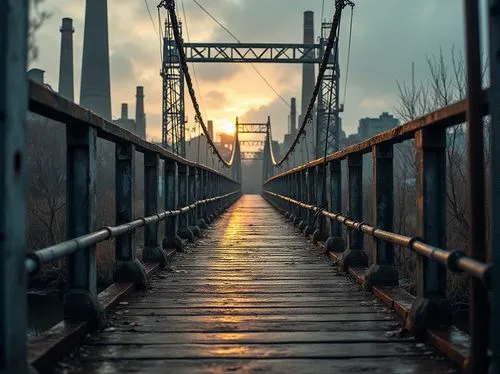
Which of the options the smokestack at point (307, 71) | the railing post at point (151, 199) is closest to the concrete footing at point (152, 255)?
the railing post at point (151, 199)

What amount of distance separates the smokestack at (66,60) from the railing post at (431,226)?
58.8m

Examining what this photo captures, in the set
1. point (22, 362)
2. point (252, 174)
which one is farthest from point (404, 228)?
point (252, 174)

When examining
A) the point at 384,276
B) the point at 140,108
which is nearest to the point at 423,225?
the point at 384,276

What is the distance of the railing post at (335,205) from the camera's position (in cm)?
678

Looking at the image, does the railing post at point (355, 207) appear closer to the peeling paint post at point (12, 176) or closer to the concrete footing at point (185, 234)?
the concrete footing at point (185, 234)

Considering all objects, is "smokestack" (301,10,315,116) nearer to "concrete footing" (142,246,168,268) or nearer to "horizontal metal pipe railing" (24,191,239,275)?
"concrete footing" (142,246,168,268)

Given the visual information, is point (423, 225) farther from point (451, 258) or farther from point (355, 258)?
point (355, 258)

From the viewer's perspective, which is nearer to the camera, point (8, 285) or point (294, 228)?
point (8, 285)

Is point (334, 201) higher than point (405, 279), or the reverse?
point (334, 201)

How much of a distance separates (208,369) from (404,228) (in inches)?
398

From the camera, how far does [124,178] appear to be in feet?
14.2

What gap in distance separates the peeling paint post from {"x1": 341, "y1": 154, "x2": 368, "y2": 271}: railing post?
12.6 feet

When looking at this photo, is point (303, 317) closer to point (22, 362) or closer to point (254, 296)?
point (254, 296)

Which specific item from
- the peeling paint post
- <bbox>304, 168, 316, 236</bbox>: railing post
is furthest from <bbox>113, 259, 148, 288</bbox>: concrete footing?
<bbox>304, 168, 316, 236</bbox>: railing post
